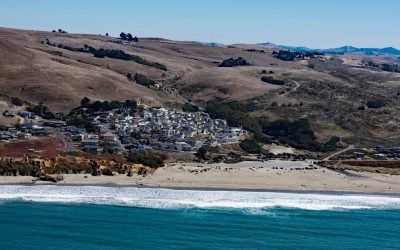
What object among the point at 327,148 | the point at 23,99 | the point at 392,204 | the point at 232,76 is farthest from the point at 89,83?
the point at 392,204

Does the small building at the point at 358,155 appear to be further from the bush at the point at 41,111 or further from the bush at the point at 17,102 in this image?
the bush at the point at 17,102

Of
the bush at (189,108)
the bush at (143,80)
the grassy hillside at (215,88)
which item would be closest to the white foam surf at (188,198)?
the grassy hillside at (215,88)

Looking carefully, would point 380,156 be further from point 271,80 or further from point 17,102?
point 271,80

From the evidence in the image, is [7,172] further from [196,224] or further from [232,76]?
[232,76]

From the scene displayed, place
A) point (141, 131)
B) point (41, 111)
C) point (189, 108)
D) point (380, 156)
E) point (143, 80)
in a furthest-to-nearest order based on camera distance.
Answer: point (143, 80), point (189, 108), point (41, 111), point (141, 131), point (380, 156)

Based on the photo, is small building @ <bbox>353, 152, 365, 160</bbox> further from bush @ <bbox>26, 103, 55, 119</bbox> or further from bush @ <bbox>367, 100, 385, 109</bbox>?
bush @ <bbox>26, 103, 55, 119</bbox>

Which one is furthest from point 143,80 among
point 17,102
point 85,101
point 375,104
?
point 375,104
